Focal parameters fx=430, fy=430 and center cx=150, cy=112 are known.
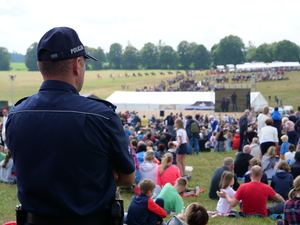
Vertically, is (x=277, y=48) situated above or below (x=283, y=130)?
above

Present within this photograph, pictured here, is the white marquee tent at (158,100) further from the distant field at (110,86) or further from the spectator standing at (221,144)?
the spectator standing at (221,144)

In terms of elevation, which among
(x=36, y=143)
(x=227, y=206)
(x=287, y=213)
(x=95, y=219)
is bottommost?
(x=227, y=206)

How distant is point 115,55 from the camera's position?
159 metres

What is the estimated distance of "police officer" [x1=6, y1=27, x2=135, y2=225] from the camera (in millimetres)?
1921

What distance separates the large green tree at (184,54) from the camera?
145 meters

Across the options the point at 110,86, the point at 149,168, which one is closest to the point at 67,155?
the point at 149,168

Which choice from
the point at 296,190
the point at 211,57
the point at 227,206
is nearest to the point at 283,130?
the point at 227,206

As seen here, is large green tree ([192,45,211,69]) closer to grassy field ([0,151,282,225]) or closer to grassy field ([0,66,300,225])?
grassy field ([0,66,300,225])

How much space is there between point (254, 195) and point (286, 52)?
12920 cm

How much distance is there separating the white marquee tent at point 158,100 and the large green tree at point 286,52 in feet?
294

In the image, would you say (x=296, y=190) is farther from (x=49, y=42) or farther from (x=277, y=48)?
(x=277, y=48)

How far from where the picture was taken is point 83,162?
1.93m

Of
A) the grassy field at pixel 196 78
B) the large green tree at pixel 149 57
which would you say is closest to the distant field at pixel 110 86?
the grassy field at pixel 196 78

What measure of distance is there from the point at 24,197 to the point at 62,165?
0.26 m
